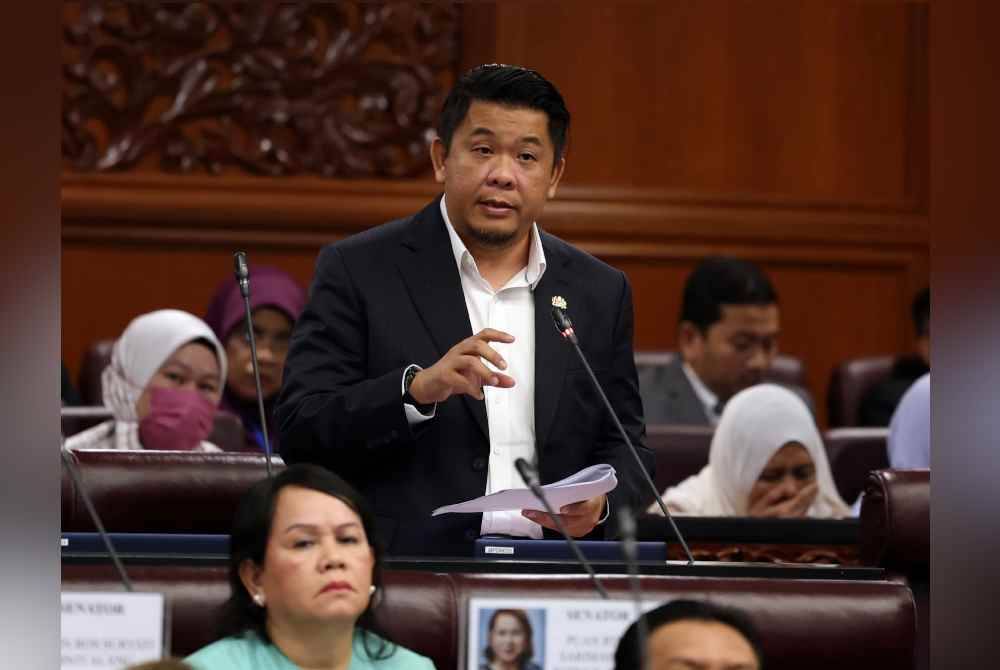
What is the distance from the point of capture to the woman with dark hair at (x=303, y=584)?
166cm

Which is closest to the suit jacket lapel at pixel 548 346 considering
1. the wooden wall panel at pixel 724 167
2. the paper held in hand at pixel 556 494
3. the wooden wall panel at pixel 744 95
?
the paper held in hand at pixel 556 494

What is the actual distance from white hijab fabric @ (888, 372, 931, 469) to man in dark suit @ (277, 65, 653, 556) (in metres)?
1.65

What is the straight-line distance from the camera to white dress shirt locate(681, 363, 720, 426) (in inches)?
182

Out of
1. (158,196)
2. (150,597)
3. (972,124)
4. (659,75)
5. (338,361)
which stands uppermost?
(659,75)

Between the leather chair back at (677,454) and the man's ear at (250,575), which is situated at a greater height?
the leather chair back at (677,454)

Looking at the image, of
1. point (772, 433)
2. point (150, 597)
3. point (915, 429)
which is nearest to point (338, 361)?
point (150, 597)

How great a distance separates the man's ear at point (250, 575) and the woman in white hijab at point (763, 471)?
2082mm

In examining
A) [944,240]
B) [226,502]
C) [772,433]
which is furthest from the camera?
[772,433]

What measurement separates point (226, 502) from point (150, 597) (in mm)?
1002

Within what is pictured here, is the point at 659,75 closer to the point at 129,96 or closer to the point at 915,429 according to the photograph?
the point at 129,96

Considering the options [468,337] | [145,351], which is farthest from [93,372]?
[468,337]

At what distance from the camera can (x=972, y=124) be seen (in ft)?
5.28

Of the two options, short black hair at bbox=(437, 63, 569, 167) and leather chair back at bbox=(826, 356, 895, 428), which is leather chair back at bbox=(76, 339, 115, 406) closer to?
leather chair back at bbox=(826, 356, 895, 428)

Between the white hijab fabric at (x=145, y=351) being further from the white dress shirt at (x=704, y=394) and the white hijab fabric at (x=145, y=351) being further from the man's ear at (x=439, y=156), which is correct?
the man's ear at (x=439, y=156)
